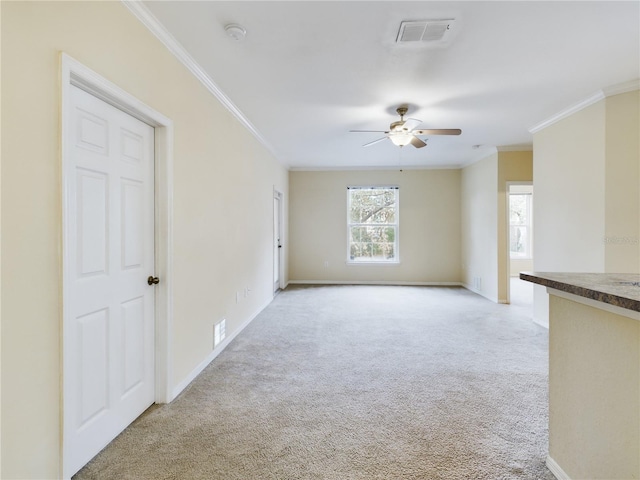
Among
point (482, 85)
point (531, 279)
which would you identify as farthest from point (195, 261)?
point (482, 85)

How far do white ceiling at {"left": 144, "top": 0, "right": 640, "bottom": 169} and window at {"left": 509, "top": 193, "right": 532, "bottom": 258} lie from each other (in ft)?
16.5

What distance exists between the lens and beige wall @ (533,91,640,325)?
2961mm

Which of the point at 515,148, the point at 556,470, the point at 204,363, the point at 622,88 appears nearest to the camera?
the point at 556,470

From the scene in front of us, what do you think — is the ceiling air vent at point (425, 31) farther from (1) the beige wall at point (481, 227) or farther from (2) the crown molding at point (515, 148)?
(1) the beige wall at point (481, 227)

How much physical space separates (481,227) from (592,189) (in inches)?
101

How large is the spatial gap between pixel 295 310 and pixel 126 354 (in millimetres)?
2994

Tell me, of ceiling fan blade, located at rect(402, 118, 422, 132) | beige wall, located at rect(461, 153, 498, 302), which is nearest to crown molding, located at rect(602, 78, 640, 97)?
ceiling fan blade, located at rect(402, 118, 422, 132)

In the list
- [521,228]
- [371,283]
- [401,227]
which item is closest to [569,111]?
[401,227]

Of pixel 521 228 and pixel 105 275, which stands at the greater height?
pixel 521 228

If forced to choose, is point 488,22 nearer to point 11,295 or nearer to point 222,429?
point 11,295

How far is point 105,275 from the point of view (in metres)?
1.71

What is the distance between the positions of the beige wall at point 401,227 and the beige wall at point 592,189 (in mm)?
2757

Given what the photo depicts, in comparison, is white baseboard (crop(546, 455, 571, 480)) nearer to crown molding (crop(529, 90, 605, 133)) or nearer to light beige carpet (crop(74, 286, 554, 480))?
light beige carpet (crop(74, 286, 554, 480))

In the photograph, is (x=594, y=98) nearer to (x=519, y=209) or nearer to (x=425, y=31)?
(x=425, y=31)
